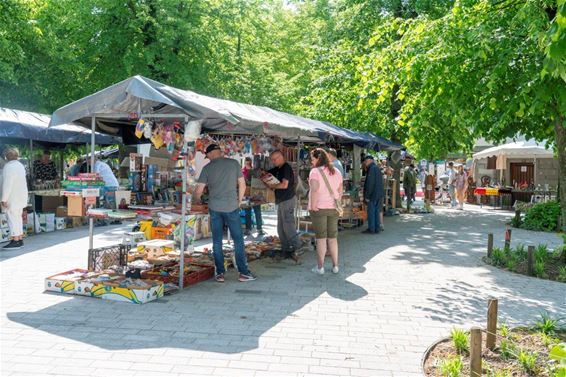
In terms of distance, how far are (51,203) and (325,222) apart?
28.5 feet

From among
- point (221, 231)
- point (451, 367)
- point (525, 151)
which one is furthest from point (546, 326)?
point (525, 151)

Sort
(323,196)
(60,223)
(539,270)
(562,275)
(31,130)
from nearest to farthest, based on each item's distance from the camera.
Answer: (323,196) < (562,275) < (539,270) < (31,130) < (60,223)

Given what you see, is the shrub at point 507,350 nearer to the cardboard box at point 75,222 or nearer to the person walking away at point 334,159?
the person walking away at point 334,159

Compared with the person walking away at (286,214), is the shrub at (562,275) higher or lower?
lower

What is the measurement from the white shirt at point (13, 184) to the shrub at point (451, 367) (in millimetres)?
8273

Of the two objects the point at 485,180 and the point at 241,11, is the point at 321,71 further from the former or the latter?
the point at 485,180

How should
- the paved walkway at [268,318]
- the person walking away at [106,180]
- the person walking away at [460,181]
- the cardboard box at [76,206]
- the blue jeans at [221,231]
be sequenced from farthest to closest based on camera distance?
the person walking away at [460,181] → the person walking away at [106,180] → the blue jeans at [221,231] → the cardboard box at [76,206] → the paved walkway at [268,318]

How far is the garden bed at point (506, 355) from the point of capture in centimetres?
426

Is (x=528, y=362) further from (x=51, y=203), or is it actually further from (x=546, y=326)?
(x=51, y=203)

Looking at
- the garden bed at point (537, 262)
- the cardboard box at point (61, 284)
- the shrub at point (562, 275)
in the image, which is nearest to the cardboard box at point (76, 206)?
the cardboard box at point (61, 284)

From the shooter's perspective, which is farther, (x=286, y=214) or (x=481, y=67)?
(x=286, y=214)

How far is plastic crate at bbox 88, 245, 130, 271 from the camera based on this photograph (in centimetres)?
742

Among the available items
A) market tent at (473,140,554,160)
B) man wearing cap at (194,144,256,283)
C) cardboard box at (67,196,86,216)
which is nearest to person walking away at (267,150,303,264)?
man wearing cap at (194,144,256,283)

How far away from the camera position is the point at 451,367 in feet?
13.7
